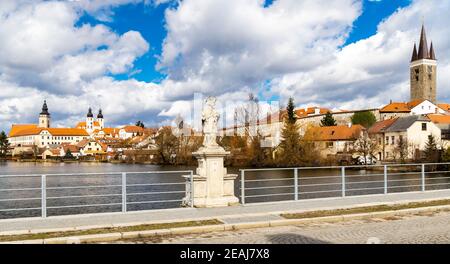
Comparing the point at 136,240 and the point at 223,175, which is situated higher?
the point at 223,175

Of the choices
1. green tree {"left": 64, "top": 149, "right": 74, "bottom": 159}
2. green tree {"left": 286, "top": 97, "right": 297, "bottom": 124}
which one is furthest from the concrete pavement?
green tree {"left": 64, "top": 149, "right": 74, "bottom": 159}

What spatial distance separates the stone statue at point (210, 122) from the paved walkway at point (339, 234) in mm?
4030

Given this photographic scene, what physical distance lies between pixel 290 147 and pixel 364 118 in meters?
45.9

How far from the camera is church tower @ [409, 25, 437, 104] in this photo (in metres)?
127

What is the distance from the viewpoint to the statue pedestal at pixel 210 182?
527 inches

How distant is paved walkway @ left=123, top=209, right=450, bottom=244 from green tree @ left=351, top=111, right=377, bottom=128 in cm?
9799

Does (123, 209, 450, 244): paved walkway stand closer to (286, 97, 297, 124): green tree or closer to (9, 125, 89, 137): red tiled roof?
(286, 97, 297, 124): green tree

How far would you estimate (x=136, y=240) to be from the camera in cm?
915

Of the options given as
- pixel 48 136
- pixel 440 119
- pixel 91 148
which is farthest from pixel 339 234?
pixel 48 136

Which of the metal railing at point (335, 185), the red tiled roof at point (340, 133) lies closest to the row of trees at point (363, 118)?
the red tiled roof at point (340, 133)

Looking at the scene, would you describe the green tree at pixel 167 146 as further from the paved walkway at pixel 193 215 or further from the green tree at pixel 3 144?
the green tree at pixel 3 144
